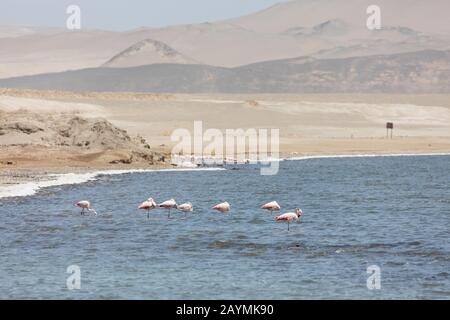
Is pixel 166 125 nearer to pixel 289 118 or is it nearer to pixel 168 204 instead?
pixel 289 118

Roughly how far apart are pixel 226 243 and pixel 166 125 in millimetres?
48658

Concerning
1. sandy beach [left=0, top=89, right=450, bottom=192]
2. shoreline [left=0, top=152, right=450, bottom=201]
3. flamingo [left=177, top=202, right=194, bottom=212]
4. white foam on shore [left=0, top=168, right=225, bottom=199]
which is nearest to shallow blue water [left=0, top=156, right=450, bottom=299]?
flamingo [left=177, top=202, right=194, bottom=212]

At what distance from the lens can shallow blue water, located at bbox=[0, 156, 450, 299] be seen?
1920 cm

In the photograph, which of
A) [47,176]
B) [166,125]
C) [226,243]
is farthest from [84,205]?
[166,125]

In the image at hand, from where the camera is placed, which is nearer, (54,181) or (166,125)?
(54,181)

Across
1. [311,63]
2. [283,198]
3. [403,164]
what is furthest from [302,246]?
[311,63]

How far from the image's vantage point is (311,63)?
184 m

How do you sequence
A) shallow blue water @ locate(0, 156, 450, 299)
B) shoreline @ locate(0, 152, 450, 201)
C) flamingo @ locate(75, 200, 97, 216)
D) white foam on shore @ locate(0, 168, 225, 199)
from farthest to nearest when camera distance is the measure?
shoreline @ locate(0, 152, 450, 201)
white foam on shore @ locate(0, 168, 225, 199)
flamingo @ locate(75, 200, 97, 216)
shallow blue water @ locate(0, 156, 450, 299)

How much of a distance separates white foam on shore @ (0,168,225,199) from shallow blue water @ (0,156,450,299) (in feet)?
2.14

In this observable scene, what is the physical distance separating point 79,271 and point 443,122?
69860 mm

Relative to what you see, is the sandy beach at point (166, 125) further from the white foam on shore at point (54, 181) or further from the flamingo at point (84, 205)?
the flamingo at point (84, 205)

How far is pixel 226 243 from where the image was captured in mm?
24594

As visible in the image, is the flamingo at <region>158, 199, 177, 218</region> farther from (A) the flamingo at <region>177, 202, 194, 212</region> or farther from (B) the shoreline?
(B) the shoreline

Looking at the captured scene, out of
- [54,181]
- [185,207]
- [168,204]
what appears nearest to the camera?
[168,204]
